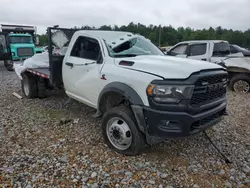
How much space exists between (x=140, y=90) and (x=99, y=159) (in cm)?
126

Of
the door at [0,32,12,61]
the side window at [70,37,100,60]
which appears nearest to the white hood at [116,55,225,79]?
the side window at [70,37,100,60]

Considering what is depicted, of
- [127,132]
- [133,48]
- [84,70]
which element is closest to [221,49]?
[133,48]

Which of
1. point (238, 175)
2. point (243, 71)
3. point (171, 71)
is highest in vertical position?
point (171, 71)

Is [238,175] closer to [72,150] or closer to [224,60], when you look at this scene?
[72,150]

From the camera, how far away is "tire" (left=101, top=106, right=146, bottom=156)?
122 inches

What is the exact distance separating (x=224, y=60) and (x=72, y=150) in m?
6.75

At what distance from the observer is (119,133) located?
11.0 feet

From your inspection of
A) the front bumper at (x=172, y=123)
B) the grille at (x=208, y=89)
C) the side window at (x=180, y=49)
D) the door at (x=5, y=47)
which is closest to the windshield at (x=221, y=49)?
the side window at (x=180, y=49)

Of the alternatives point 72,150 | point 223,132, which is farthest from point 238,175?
point 72,150

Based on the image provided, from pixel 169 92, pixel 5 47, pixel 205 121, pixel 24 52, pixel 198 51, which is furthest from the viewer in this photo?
pixel 24 52

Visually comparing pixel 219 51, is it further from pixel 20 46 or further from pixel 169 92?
pixel 20 46

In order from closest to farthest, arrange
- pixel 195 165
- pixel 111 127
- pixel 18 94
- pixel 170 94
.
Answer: pixel 170 94 → pixel 195 165 → pixel 111 127 → pixel 18 94

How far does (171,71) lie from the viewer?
2922 mm

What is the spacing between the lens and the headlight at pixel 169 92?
2742 millimetres
